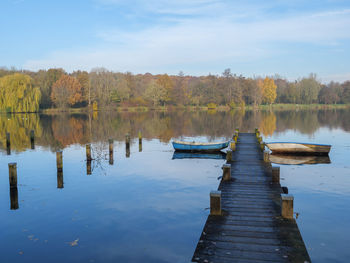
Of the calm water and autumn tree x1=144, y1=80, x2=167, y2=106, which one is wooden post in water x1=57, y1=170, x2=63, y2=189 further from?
autumn tree x1=144, y1=80, x2=167, y2=106

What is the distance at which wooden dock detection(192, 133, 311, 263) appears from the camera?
8047mm

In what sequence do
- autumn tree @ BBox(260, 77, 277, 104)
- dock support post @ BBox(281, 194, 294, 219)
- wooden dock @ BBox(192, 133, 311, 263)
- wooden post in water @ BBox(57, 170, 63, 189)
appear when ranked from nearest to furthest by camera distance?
wooden dock @ BBox(192, 133, 311, 263)
dock support post @ BBox(281, 194, 294, 219)
wooden post in water @ BBox(57, 170, 63, 189)
autumn tree @ BBox(260, 77, 277, 104)

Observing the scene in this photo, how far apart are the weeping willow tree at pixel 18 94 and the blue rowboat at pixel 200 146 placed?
252ft

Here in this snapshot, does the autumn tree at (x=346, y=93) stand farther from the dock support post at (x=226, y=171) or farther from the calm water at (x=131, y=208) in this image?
the dock support post at (x=226, y=171)

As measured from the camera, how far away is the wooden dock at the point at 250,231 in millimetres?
8047

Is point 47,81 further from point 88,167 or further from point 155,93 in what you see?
point 88,167

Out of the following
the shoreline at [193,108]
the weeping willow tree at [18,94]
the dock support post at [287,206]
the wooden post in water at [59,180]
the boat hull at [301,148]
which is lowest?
the wooden post in water at [59,180]

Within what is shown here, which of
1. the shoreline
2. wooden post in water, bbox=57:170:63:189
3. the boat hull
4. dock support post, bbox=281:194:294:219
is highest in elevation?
the shoreline

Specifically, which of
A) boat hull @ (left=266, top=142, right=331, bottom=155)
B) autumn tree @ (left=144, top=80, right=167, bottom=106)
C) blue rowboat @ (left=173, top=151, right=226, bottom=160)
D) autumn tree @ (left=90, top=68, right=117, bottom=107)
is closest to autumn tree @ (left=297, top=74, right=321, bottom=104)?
autumn tree @ (left=144, top=80, right=167, bottom=106)

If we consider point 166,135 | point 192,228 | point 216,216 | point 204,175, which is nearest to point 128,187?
point 204,175

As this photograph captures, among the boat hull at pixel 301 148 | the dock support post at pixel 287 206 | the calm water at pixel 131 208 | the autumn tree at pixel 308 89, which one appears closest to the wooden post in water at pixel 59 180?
the calm water at pixel 131 208

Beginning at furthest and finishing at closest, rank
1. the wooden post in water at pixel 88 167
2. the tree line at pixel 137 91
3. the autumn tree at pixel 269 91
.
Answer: the autumn tree at pixel 269 91, the tree line at pixel 137 91, the wooden post in water at pixel 88 167

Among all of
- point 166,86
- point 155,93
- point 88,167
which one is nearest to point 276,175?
point 88,167

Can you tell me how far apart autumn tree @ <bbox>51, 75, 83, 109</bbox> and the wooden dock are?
97.5m
